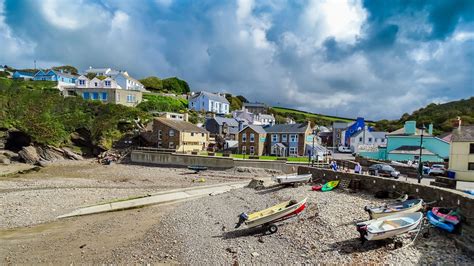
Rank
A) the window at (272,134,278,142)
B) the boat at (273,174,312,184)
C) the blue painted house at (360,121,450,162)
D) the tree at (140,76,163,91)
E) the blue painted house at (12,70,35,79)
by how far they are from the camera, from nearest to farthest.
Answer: the boat at (273,174,312,184) → the blue painted house at (360,121,450,162) → the window at (272,134,278,142) → the blue painted house at (12,70,35,79) → the tree at (140,76,163,91)

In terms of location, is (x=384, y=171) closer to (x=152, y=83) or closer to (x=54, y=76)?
(x=152, y=83)

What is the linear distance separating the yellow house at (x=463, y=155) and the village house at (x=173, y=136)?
135 ft

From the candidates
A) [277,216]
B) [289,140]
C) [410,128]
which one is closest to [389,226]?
[277,216]

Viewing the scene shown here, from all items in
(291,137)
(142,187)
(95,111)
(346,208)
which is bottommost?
(142,187)

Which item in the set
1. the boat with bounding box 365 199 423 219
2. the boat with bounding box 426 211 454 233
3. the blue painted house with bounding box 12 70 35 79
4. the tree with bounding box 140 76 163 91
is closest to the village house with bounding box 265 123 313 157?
the boat with bounding box 365 199 423 219

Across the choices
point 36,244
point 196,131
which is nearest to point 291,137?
point 196,131

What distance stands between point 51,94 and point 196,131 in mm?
34304

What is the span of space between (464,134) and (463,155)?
8.16 feet

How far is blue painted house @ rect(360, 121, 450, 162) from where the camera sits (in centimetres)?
4462

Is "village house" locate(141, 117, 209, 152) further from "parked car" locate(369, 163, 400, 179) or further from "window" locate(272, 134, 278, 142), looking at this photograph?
"parked car" locate(369, 163, 400, 179)

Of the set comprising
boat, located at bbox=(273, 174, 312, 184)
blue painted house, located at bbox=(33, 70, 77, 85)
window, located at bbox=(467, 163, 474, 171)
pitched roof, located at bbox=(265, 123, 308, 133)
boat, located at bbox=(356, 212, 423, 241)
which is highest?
blue painted house, located at bbox=(33, 70, 77, 85)

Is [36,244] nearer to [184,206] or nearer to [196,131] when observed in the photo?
[184,206]

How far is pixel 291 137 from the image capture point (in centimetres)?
5200

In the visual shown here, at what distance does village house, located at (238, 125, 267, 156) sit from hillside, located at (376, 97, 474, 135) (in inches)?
2103
